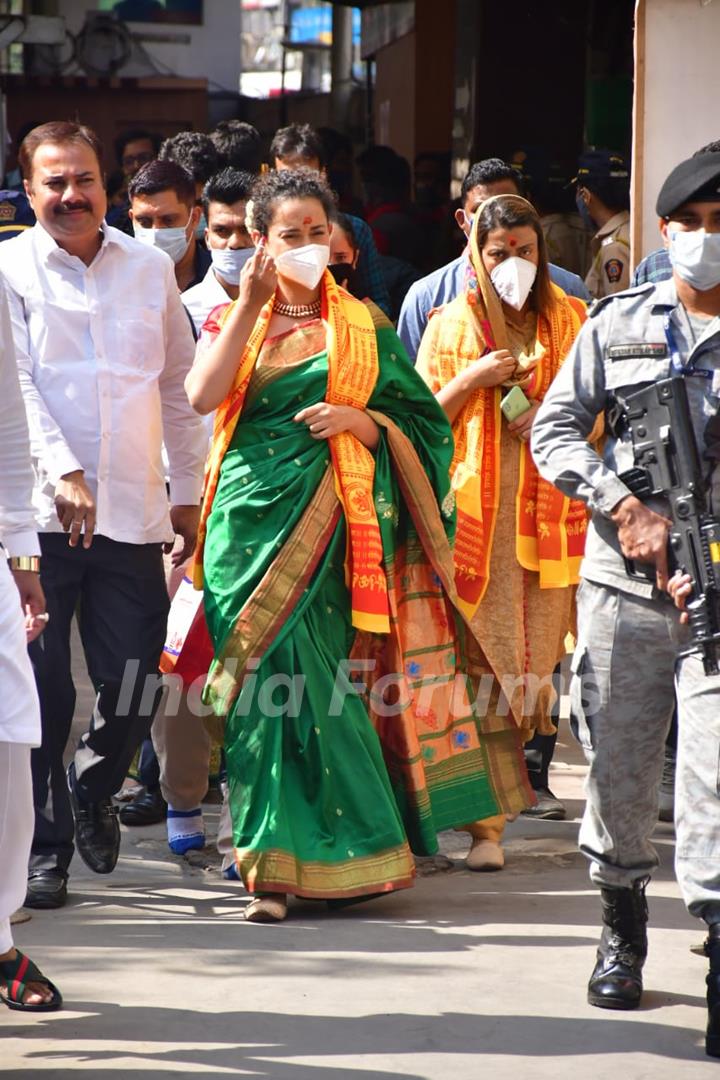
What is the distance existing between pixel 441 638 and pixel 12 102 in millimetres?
17982

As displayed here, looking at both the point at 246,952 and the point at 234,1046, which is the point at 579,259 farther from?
the point at 234,1046

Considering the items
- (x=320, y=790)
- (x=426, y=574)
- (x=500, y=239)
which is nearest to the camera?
(x=320, y=790)

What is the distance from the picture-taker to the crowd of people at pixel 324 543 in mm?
4051

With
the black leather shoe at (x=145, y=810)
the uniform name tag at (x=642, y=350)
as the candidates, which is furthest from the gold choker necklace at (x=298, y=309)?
the black leather shoe at (x=145, y=810)

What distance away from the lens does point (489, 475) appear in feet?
18.8

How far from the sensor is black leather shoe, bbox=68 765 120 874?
5207 millimetres

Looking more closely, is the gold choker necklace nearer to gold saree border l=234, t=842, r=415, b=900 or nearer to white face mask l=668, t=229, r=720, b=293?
white face mask l=668, t=229, r=720, b=293

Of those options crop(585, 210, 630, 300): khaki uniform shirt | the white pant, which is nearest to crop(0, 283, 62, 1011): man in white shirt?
the white pant

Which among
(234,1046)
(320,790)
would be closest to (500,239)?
(320,790)

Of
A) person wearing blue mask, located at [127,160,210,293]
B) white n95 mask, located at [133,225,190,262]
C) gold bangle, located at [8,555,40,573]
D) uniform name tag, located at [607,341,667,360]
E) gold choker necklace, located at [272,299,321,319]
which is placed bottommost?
gold bangle, located at [8,555,40,573]

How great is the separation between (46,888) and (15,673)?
4.50ft

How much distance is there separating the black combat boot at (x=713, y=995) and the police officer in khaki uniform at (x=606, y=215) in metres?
3.68

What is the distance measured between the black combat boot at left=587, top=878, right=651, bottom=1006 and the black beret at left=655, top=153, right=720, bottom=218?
5.18 feet

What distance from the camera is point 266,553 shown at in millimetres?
4875
